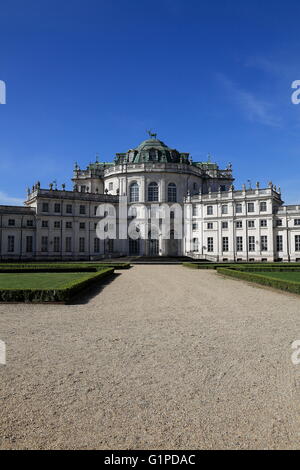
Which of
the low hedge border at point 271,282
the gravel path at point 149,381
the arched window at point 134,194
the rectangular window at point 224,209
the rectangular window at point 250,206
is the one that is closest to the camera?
the gravel path at point 149,381

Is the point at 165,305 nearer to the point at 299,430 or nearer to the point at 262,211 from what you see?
the point at 299,430

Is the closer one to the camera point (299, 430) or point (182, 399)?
point (299, 430)

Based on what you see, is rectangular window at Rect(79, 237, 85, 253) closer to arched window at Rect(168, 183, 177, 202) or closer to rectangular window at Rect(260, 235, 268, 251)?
arched window at Rect(168, 183, 177, 202)

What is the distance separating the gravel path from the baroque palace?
44511 millimetres

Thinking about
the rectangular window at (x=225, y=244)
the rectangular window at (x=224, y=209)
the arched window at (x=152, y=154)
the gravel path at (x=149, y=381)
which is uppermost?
the arched window at (x=152, y=154)

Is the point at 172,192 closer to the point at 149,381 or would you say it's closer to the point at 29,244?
the point at 29,244

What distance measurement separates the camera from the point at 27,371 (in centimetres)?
652

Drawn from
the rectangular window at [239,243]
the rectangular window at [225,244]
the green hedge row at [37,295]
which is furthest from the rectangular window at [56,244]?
the green hedge row at [37,295]

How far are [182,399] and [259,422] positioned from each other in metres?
1.17

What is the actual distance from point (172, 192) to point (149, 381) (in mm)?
59410

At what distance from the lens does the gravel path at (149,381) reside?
437 cm

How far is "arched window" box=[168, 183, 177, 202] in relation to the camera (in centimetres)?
6412

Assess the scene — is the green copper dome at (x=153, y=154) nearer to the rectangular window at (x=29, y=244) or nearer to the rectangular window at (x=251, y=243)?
the rectangular window at (x=251, y=243)

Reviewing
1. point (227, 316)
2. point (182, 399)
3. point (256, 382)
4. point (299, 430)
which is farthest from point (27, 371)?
point (227, 316)
